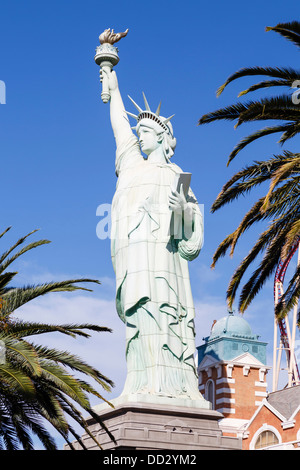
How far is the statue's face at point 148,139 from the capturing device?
21.7 meters

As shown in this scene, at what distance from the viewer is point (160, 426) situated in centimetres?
1836

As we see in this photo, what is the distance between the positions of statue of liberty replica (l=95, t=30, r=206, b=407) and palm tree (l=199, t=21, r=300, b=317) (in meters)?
4.58

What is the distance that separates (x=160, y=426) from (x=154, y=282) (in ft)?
12.1

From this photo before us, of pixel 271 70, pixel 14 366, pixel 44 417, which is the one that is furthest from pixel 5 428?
pixel 271 70

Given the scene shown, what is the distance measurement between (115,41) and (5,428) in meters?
13.4

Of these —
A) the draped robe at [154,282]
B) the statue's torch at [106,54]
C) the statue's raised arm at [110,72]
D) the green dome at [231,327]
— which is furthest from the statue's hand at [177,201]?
the green dome at [231,327]

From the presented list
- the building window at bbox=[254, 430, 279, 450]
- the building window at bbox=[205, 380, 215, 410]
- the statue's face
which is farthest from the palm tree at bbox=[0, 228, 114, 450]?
the building window at bbox=[205, 380, 215, 410]

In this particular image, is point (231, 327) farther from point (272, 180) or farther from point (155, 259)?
point (272, 180)

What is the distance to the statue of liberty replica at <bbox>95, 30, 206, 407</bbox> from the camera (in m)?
19.6

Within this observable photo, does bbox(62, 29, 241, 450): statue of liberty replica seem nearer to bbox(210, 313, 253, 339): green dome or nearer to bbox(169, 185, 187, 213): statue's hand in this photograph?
bbox(169, 185, 187, 213): statue's hand

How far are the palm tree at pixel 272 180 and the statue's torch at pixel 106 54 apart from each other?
907cm
